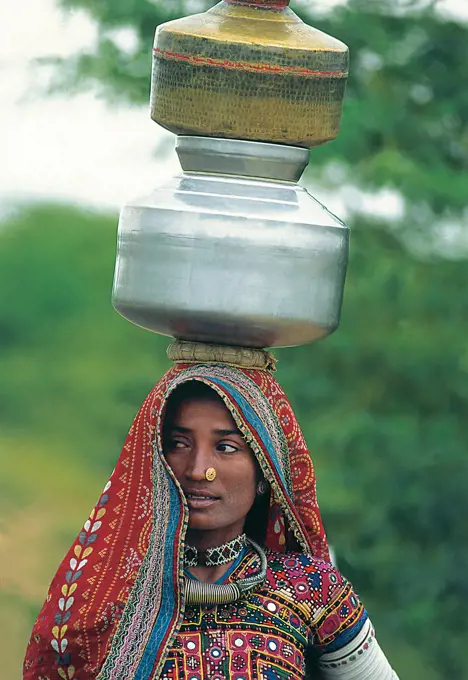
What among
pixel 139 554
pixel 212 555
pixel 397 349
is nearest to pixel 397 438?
pixel 397 349

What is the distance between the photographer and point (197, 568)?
12.7 ft

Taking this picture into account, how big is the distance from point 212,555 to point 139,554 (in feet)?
0.61

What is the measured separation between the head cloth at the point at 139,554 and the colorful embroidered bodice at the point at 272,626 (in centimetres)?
7

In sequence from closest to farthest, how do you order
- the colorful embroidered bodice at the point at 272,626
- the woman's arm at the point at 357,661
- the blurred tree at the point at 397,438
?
the colorful embroidered bodice at the point at 272,626, the woman's arm at the point at 357,661, the blurred tree at the point at 397,438

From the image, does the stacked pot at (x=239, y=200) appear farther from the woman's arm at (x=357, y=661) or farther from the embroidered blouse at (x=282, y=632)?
the woman's arm at (x=357, y=661)

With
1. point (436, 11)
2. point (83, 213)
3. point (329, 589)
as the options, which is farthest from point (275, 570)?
point (83, 213)

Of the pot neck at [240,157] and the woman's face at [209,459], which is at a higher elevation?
the pot neck at [240,157]

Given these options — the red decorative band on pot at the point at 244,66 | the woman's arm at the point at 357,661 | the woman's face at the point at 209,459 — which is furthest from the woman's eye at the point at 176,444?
the red decorative band on pot at the point at 244,66

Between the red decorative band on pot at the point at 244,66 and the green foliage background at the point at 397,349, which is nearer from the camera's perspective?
the red decorative band on pot at the point at 244,66

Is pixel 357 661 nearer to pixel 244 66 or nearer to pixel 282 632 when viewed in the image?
pixel 282 632

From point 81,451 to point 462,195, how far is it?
3718mm

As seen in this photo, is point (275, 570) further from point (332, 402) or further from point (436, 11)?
point (436, 11)

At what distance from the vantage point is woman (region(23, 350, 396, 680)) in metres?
3.75

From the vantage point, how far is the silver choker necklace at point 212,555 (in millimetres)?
3869
